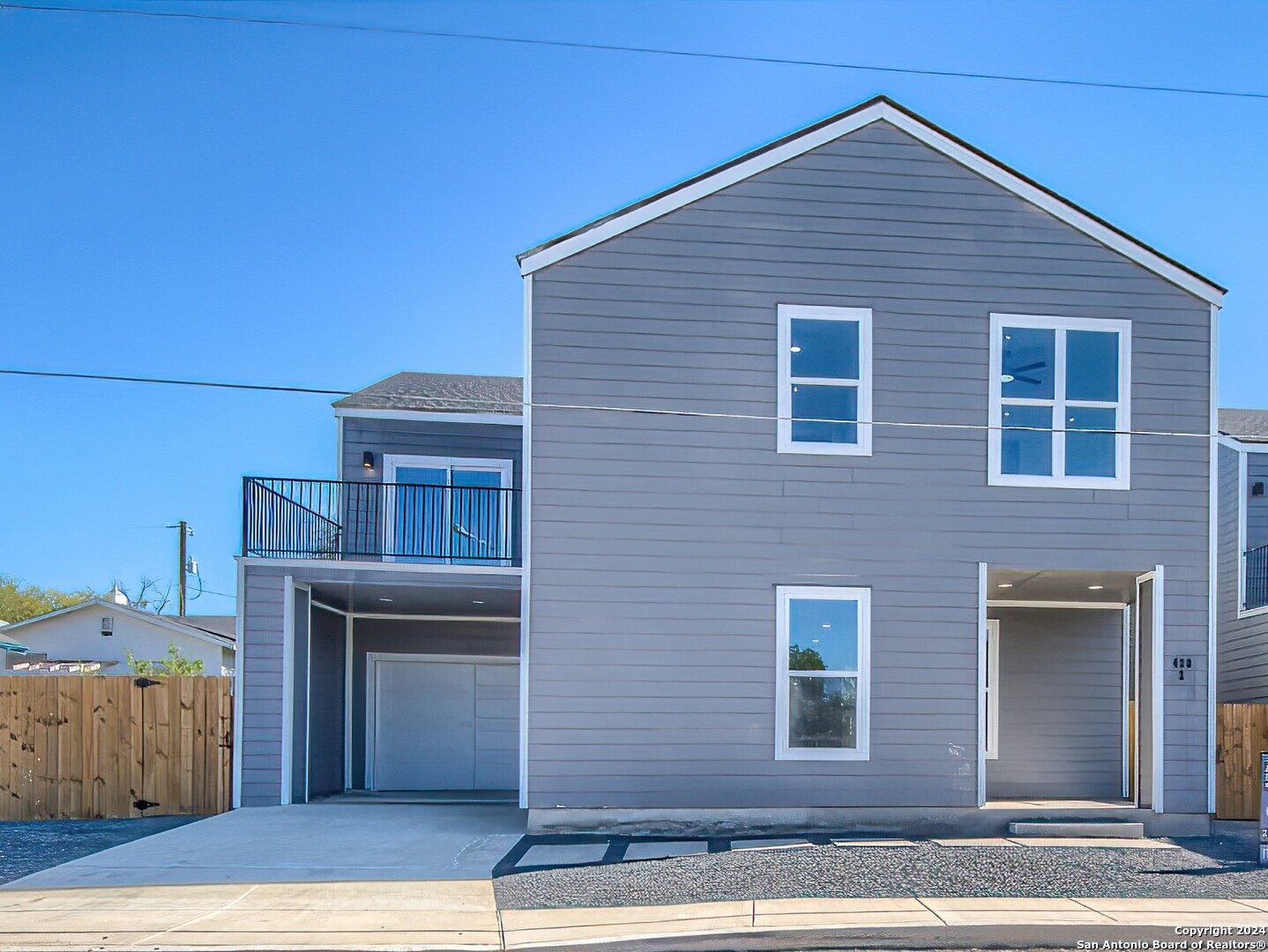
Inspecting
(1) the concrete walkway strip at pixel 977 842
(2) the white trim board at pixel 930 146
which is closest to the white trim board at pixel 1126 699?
(1) the concrete walkway strip at pixel 977 842

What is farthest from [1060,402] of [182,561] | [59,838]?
[182,561]

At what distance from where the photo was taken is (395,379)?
18.5 m

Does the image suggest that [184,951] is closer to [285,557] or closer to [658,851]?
[658,851]

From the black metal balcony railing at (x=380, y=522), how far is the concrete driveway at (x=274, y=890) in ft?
11.1

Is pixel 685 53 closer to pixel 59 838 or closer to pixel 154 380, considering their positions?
pixel 154 380

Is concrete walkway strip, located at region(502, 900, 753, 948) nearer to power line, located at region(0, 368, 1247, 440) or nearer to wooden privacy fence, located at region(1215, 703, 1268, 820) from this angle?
power line, located at region(0, 368, 1247, 440)

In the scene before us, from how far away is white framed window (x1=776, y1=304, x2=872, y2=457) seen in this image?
11445 millimetres

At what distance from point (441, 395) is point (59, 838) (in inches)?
334

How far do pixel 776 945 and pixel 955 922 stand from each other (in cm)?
142

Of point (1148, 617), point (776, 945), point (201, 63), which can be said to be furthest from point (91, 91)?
point (1148, 617)

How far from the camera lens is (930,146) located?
465 inches

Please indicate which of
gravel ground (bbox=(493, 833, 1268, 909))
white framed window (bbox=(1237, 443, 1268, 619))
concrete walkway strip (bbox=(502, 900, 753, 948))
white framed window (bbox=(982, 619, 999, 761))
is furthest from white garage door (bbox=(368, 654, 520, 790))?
white framed window (bbox=(1237, 443, 1268, 619))

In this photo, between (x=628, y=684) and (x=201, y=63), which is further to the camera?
(x=201, y=63)

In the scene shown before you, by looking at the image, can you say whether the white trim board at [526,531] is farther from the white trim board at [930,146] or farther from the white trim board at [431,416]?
the white trim board at [431,416]
